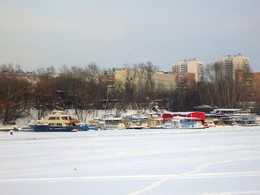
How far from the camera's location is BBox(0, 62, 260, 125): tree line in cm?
7106

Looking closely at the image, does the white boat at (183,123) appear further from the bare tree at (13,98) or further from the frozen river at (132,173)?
the frozen river at (132,173)

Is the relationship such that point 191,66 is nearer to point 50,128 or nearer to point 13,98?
point 13,98

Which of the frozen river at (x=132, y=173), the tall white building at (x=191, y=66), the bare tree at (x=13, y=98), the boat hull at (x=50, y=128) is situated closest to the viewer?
the frozen river at (x=132, y=173)

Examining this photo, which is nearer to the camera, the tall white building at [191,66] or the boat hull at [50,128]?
the boat hull at [50,128]

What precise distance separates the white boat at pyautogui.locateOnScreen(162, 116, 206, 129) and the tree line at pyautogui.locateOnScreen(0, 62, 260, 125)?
62.2 feet

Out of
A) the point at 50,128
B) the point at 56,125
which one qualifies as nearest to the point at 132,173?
the point at 50,128

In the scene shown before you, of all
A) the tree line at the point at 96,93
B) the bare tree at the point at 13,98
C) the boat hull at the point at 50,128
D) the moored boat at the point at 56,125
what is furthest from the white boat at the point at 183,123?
the bare tree at the point at 13,98

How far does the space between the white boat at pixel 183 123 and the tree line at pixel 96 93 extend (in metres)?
18.9

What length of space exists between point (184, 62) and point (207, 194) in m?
179

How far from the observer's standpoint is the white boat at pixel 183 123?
197ft

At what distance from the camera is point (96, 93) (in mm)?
85500

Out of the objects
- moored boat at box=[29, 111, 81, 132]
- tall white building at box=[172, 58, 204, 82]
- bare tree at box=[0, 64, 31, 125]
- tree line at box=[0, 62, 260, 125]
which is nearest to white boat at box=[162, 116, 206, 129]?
moored boat at box=[29, 111, 81, 132]

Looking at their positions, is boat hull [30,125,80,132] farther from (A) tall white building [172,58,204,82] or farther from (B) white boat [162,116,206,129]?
(A) tall white building [172,58,204,82]

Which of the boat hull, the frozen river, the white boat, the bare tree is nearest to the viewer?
the frozen river
